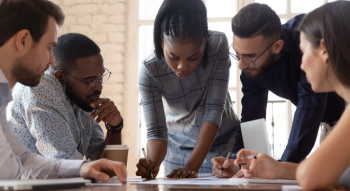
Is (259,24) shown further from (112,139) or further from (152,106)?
(112,139)

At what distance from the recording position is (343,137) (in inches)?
32.8

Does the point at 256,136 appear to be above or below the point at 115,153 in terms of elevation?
below

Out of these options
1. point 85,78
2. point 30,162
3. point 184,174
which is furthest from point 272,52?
point 30,162

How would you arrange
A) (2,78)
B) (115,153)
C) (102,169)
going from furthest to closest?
(115,153) → (102,169) → (2,78)

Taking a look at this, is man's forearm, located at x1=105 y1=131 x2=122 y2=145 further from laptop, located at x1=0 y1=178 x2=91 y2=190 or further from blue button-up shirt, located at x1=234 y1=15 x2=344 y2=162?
laptop, located at x1=0 y1=178 x2=91 y2=190

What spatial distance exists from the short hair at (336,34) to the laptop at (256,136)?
2.68 feet

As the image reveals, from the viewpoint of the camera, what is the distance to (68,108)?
1.76 meters

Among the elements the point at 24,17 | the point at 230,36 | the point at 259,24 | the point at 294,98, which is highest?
the point at 24,17

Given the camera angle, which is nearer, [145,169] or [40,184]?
[40,184]

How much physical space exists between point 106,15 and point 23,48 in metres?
2.46

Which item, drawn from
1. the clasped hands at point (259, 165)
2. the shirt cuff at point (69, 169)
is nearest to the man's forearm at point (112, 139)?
the shirt cuff at point (69, 169)

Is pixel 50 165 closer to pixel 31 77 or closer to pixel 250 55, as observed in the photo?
pixel 31 77

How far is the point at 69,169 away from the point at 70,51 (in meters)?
0.61

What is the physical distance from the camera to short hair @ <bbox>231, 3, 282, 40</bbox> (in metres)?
1.89
